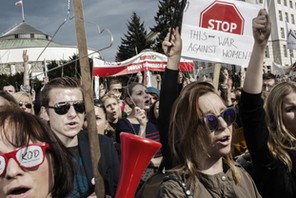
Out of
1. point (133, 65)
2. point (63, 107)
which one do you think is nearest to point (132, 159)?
point (63, 107)

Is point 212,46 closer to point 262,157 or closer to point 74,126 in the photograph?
point 74,126

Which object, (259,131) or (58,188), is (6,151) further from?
(259,131)

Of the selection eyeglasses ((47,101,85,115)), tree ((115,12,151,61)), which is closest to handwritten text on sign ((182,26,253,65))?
eyeglasses ((47,101,85,115))

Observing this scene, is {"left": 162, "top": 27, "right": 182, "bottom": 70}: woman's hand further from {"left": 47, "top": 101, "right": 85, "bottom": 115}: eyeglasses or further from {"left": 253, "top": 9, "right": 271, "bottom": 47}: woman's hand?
{"left": 47, "top": 101, "right": 85, "bottom": 115}: eyeglasses

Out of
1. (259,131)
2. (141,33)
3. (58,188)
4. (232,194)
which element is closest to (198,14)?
(259,131)

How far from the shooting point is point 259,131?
7.03ft

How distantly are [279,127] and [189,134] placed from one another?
636 millimetres

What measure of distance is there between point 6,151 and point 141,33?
57.6 m

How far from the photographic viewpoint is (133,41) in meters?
57.8

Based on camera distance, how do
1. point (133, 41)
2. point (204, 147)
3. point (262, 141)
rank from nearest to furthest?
point (204, 147) < point (262, 141) < point (133, 41)

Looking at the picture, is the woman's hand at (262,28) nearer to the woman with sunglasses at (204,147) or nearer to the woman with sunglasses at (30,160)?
the woman with sunglasses at (204,147)

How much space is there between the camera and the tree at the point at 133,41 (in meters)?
56.2

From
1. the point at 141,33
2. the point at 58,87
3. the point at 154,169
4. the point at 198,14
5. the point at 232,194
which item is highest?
the point at 141,33

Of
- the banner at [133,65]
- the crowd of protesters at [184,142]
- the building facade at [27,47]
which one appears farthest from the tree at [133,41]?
the crowd of protesters at [184,142]
